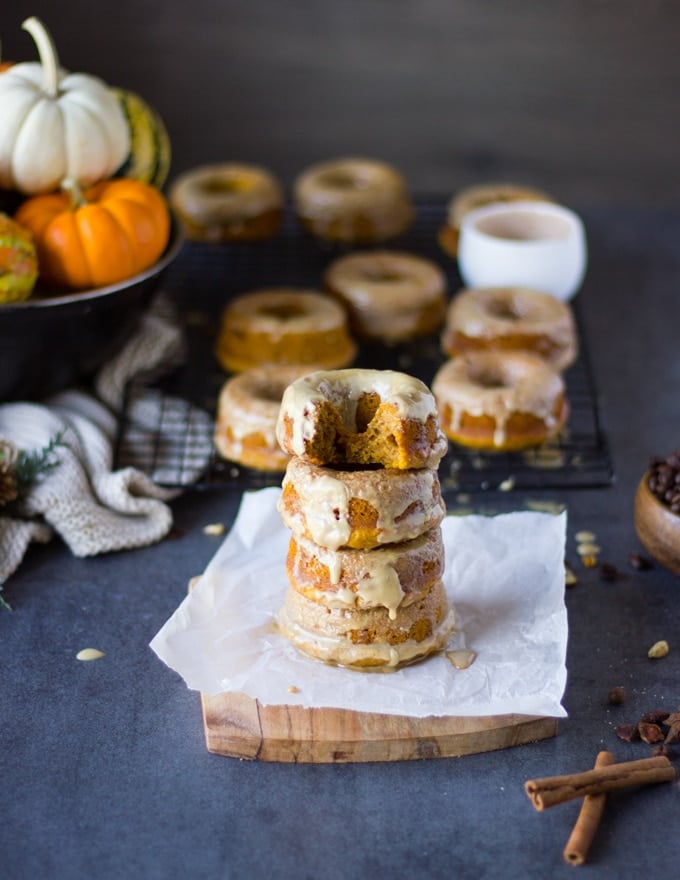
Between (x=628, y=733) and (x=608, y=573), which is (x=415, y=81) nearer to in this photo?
(x=608, y=573)

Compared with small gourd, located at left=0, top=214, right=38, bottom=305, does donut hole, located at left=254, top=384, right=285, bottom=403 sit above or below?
below

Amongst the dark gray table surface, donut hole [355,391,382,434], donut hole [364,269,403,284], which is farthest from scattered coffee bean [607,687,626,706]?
donut hole [364,269,403,284]

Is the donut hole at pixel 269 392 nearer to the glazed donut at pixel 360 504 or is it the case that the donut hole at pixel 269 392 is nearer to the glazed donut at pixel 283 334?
the glazed donut at pixel 283 334

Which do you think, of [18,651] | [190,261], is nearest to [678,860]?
[18,651]

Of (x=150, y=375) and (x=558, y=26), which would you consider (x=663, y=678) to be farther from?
(x=558, y=26)

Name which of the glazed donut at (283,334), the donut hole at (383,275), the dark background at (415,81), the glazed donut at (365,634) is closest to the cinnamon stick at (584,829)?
the glazed donut at (365,634)

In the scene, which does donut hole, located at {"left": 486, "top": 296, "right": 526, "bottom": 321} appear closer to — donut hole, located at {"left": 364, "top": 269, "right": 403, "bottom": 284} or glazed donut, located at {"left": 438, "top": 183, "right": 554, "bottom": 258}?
donut hole, located at {"left": 364, "top": 269, "right": 403, "bottom": 284}
